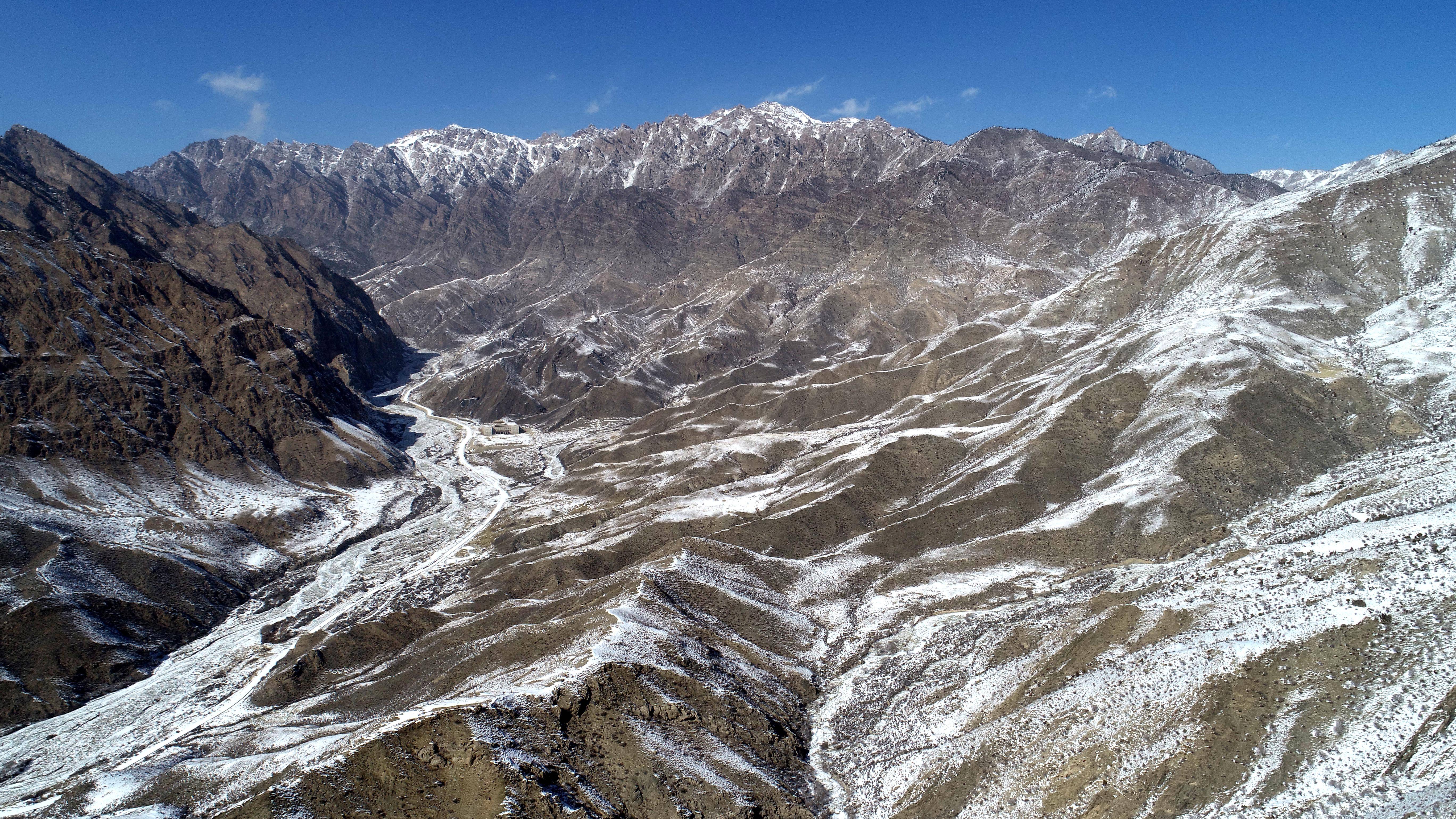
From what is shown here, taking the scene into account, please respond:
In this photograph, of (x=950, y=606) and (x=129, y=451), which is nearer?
(x=950, y=606)

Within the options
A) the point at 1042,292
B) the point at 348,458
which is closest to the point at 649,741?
the point at 348,458

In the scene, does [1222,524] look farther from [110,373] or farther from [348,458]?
[110,373]

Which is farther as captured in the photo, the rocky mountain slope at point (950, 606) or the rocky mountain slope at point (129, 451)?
the rocky mountain slope at point (129, 451)

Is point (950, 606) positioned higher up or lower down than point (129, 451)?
lower down
